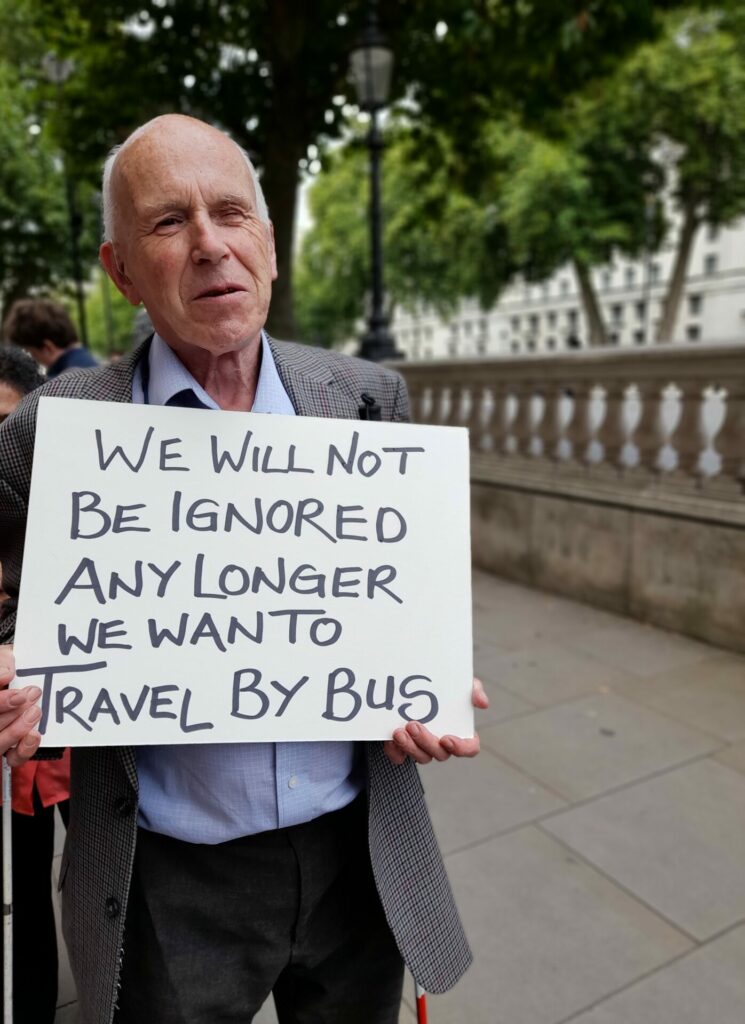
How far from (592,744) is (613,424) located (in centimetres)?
263

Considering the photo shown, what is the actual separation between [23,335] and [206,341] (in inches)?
129

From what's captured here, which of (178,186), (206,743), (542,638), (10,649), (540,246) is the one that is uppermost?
(540,246)

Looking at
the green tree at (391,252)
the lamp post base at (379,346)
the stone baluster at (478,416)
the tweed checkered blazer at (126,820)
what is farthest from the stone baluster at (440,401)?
the green tree at (391,252)

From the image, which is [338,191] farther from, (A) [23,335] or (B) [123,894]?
(B) [123,894]

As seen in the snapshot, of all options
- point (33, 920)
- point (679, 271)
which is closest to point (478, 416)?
point (33, 920)

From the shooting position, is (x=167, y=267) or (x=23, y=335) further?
(x=23, y=335)

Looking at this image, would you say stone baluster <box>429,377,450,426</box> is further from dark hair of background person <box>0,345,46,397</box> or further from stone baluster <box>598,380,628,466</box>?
dark hair of background person <box>0,345,46,397</box>

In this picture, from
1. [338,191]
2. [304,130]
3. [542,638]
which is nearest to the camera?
[542,638]

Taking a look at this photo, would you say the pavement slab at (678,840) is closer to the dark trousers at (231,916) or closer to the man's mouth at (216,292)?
the dark trousers at (231,916)

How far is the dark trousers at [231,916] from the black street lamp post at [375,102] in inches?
311

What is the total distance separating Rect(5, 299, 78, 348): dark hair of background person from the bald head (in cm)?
304

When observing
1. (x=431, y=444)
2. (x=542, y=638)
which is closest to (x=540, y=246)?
(x=542, y=638)

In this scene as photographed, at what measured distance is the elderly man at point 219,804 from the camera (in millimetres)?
1151

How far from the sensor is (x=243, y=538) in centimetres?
124
